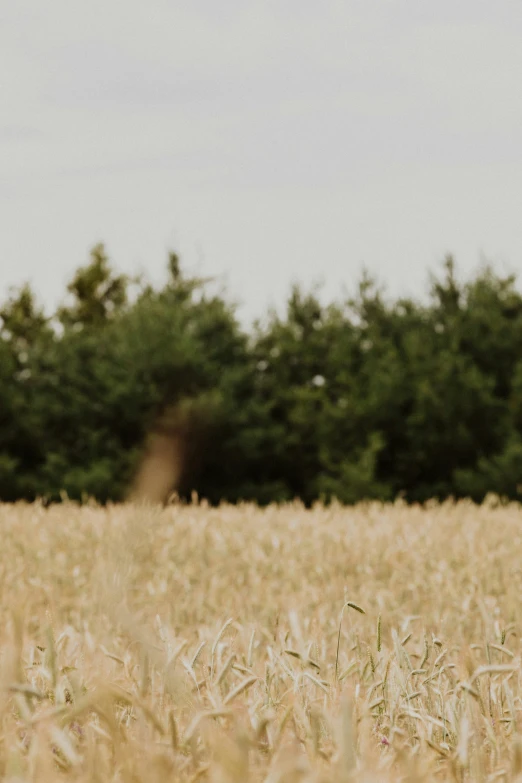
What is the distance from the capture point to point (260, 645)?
4.54 metres

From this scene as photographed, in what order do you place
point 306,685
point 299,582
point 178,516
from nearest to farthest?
1. point 306,685
2. point 299,582
3. point 178,516

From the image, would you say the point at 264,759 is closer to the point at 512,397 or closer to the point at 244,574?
the point at 244,574

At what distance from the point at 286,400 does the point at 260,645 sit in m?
15.9

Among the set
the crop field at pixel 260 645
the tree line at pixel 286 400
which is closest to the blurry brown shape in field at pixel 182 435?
the tree line at pixel 286 400

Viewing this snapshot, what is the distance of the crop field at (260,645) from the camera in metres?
1.04

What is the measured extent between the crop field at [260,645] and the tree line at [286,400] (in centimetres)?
961

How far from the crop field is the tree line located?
9606 mm

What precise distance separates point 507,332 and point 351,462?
185 inches

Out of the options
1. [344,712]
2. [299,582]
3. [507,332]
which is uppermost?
[507,332]

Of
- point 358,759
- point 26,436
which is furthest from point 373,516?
point 26,436

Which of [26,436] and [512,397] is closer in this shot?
[512,397]

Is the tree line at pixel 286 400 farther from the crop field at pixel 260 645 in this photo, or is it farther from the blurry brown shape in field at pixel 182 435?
the crop field at pixel 260 645

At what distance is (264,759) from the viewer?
4.22 ft

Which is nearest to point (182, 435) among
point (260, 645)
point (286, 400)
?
point (286, 400)
